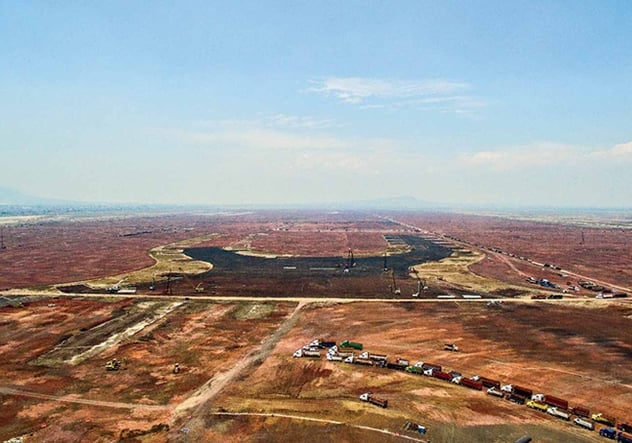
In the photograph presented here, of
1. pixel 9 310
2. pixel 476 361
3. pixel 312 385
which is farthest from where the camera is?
pixel 9 310

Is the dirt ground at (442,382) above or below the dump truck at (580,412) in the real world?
below

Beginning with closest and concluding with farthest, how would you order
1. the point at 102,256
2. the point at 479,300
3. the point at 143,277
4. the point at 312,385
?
the point at 312,385
the point at 479,300
the point at 143,277
the point at 102,256

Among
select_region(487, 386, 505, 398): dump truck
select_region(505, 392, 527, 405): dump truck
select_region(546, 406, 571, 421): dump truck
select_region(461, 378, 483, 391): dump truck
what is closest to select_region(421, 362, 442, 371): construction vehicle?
select_region(461, 378, 483, 391): dump truck

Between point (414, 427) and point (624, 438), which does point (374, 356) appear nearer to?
point (414, 427)

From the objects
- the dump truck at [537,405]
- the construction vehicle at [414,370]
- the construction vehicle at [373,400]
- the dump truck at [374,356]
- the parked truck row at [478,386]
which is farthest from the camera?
the dump truck at [374,356]

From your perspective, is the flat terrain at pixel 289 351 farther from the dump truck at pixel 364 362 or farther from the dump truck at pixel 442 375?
the dump truck at pixel 364 362

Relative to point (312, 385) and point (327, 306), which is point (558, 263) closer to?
point (327, 306)

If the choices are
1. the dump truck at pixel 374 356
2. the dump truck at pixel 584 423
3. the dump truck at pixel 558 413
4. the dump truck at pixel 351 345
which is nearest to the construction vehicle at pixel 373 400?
the dump truck at pixel 374 356

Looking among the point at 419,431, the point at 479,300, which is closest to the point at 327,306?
the point at 479,300
